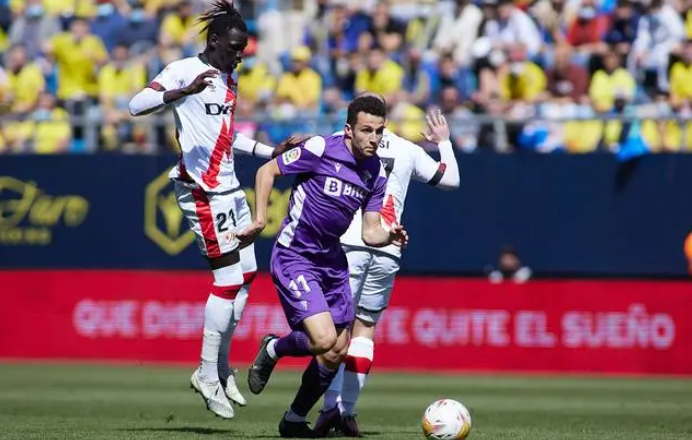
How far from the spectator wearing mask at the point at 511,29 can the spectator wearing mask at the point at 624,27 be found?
3.70 feet

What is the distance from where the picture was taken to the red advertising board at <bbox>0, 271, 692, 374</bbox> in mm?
18750

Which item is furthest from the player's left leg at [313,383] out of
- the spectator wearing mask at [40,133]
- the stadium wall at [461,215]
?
the spectator wearing mask at [40,133]

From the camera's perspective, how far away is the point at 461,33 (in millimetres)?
21562

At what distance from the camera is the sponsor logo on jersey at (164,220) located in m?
20.9

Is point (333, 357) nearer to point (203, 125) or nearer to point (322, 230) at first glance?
point (322, 230)

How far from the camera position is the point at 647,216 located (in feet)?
64.2

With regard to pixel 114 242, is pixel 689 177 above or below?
above

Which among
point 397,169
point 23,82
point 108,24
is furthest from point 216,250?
point 108,24

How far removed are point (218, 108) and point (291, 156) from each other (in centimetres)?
111

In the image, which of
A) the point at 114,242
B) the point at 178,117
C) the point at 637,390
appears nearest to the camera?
the point at 178,117

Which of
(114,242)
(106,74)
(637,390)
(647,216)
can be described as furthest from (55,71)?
(637,390)

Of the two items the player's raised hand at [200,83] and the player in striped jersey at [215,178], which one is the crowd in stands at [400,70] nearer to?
the player in striped jersey at [215,178]

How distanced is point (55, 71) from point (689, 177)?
10.4 meters

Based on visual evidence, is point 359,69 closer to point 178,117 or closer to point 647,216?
point 647,216
